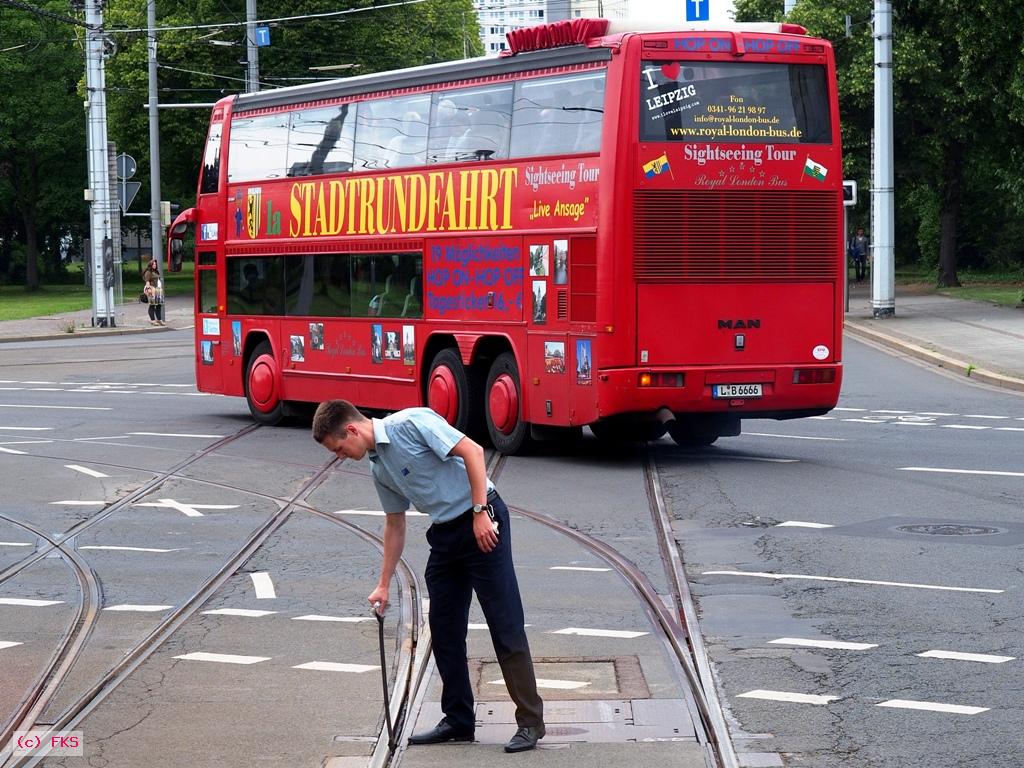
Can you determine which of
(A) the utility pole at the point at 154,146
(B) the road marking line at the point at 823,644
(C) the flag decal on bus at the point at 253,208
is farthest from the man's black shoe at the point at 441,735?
(A) the utility pole at the point at 154,146

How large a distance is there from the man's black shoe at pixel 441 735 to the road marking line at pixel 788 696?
1.30 metres

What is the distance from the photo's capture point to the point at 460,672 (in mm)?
7148

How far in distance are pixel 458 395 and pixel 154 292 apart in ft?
99.5

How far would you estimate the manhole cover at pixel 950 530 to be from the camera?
12.1 meters

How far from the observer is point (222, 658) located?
8602 mm

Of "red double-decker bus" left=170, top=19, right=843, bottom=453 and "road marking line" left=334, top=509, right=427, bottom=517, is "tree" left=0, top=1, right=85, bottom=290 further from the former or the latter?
"road marking line" left=334, top=509, right=427, bottom=517

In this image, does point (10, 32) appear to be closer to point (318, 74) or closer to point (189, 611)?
point (318, 74)

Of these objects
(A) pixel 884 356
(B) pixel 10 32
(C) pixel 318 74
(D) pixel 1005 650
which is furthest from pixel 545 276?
(B) pixel 10 32

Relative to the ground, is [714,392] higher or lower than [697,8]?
lower

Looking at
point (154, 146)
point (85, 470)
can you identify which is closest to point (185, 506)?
point (85, 470)

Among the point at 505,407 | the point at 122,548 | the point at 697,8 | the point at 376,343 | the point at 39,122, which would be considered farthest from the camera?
the point at 39,122

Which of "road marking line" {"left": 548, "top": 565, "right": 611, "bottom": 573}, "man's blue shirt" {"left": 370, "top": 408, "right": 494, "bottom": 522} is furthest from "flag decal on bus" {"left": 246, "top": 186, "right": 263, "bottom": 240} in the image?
"man's blue shirt" {"left": 370, "top": 408, "right": 494, "bottom": 522}

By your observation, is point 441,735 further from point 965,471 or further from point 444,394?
point 444,394

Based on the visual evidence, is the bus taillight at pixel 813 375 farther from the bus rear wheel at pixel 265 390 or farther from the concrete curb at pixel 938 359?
the concrete curb at pixel 938 359
